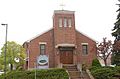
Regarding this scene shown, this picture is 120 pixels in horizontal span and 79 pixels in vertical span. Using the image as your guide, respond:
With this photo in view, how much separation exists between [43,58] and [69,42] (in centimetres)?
1163

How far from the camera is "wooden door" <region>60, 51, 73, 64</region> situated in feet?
147

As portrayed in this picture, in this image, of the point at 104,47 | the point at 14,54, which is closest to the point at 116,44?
the point at 104,47

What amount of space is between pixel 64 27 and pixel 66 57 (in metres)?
4.56

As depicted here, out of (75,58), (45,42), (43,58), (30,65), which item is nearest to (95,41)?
(75,58)

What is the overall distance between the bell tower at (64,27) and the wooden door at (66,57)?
1.59m

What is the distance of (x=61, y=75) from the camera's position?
36.3m

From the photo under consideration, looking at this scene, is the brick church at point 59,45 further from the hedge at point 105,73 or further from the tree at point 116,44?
the hedge at point 105,73

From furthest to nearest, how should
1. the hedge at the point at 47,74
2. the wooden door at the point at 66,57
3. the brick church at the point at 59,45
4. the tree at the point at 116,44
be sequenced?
1. the wooden door at the point at 66,57
2. the brick church at the point at 59,45
3. the tree at the point at 116,44
4. the hedge at the point at 47,74

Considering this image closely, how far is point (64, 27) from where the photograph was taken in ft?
147

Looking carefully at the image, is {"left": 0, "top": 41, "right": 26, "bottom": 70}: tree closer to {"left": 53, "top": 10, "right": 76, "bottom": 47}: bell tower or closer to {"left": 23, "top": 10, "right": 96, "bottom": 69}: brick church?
{"left": 23, "top": 10, "right": 96, "bottom": 69}: brick church

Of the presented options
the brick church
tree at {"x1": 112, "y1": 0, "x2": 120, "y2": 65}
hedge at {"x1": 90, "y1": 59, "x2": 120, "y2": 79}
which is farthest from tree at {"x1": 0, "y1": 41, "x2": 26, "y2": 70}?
hedge at {"x1": 90, "y1": 59, "x2": 120, "y2": 79}

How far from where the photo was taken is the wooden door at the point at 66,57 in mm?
44781

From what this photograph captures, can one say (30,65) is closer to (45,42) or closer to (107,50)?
(45,42)

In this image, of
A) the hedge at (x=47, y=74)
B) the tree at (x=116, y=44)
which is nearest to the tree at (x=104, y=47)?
the tree at (x=116, y=44)
